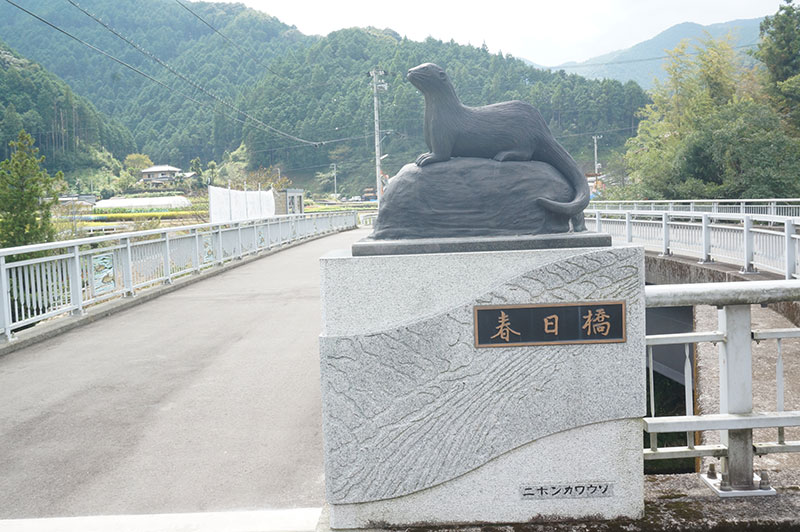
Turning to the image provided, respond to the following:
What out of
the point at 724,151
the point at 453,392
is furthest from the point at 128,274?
the point at 724,151

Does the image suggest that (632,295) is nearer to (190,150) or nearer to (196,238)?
(196,238)

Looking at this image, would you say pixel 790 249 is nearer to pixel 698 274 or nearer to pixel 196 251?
pixel 698 274

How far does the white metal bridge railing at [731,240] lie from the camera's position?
8.62 meters

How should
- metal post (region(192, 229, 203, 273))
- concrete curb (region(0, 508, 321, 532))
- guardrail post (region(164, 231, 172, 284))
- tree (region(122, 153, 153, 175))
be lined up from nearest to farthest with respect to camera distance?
concrete curb (region(0, 508, 321, 532)) < guardrail post (region(164, 231, 172, 284)) < metal post (region(192, 229, 203, 273)) < tree (region(122, 153, 153, 175))

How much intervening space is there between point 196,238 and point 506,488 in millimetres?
12291

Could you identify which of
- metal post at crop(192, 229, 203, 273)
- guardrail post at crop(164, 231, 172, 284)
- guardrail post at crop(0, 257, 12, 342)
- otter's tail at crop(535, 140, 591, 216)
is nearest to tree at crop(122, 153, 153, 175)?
metal post at crop(192, 229, 203, 273)

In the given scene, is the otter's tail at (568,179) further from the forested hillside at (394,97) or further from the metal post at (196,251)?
the forested hillside at (394,97)

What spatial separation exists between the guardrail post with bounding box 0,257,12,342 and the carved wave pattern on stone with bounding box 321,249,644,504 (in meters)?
5.95

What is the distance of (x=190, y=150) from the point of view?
106062 mm

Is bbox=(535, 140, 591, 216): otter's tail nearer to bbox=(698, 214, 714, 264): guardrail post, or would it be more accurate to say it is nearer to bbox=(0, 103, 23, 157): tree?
bbox=(698, 214, 714, 264): guardrail post

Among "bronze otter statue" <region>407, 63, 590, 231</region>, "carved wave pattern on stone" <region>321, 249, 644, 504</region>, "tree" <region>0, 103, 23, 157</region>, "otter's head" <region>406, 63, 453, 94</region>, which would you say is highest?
"tree" <region>0, 103, 23, 157</region>

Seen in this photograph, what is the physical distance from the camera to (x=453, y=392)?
9.70 ft

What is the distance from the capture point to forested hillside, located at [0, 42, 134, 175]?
2790 inches

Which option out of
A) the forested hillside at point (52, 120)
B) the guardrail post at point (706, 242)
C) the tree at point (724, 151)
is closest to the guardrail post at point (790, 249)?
the guardrail post at point (706, 242)
